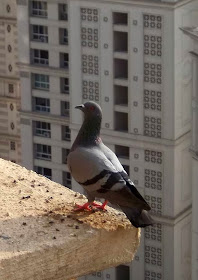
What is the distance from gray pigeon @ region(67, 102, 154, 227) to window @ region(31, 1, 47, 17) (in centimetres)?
3885

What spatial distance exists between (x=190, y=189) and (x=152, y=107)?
3.53m

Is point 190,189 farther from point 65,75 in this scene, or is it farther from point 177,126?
point 65,75

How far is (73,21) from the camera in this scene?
150 feet

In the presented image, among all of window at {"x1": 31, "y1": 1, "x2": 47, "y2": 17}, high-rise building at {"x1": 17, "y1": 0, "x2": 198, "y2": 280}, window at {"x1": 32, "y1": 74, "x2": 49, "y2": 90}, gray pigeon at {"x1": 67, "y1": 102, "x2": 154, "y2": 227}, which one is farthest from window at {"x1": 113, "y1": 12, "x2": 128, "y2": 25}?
gray pigeon at {"x1": 67, "y1": 102, "x2": 154, "y2": 227}

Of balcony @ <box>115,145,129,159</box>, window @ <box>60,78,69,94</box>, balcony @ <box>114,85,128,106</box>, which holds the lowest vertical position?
balcony @ <box>115,145,129,159</box>

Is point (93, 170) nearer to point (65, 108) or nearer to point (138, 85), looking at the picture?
point (138, 85)

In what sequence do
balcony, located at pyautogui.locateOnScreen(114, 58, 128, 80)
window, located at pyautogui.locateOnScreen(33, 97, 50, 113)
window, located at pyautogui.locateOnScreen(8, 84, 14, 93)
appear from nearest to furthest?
balcony, located at pyautogui.locateOnScreen(114, 58, 128, 80), window, located at pyautogui.locateOnScreen(33, 97, 50, 113), window, located at pyautogui.locateOnScreen(8, 84, 14, 93)

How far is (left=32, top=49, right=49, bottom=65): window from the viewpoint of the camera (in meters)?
48.8

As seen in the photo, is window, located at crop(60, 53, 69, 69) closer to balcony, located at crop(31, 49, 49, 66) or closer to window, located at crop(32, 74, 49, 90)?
balcony, located at crop(31, 49, 49, 66)

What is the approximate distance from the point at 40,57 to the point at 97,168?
40.2 m

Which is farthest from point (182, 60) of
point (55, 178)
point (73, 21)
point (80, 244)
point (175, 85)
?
point (80, 244)

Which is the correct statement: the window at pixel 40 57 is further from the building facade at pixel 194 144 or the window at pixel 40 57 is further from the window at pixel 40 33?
the building facade at pixel 194 144

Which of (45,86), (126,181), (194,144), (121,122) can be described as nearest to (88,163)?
(126,181)

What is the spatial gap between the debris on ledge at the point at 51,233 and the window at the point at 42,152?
41.8m
